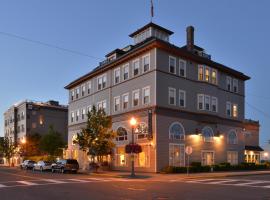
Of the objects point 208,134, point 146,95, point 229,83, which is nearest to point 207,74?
point 229,83

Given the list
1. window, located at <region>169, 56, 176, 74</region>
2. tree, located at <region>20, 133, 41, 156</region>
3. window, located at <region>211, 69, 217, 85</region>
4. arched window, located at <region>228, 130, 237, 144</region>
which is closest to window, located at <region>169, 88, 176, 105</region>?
window, located at <region>169, 56, 176, 74</region>

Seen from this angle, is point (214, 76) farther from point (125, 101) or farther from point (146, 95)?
point (125, 101)

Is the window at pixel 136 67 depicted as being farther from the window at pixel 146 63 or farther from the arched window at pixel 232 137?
the arched window at pixel 232 137

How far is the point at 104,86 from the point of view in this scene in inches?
1998

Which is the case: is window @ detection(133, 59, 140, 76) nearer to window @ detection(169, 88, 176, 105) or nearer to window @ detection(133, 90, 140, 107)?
window @ detection(133, 90, 140, 107)

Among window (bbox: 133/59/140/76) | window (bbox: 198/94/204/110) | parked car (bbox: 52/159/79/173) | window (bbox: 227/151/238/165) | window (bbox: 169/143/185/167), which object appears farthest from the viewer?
window (bbox: 227/151/238/165)

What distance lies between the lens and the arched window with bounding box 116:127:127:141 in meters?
44.6

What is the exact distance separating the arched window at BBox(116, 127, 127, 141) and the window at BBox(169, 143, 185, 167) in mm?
6432

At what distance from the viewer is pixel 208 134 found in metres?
45.9

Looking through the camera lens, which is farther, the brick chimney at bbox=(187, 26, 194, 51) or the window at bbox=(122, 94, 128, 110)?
the brick chimney at bbox=(187, 26, 194, 51)

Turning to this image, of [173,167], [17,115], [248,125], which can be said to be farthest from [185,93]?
[17,115]

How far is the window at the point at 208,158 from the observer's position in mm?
44812

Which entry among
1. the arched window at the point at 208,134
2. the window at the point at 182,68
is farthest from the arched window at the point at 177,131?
the window at the point at 182,68

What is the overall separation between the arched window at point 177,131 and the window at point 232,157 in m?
10.3
